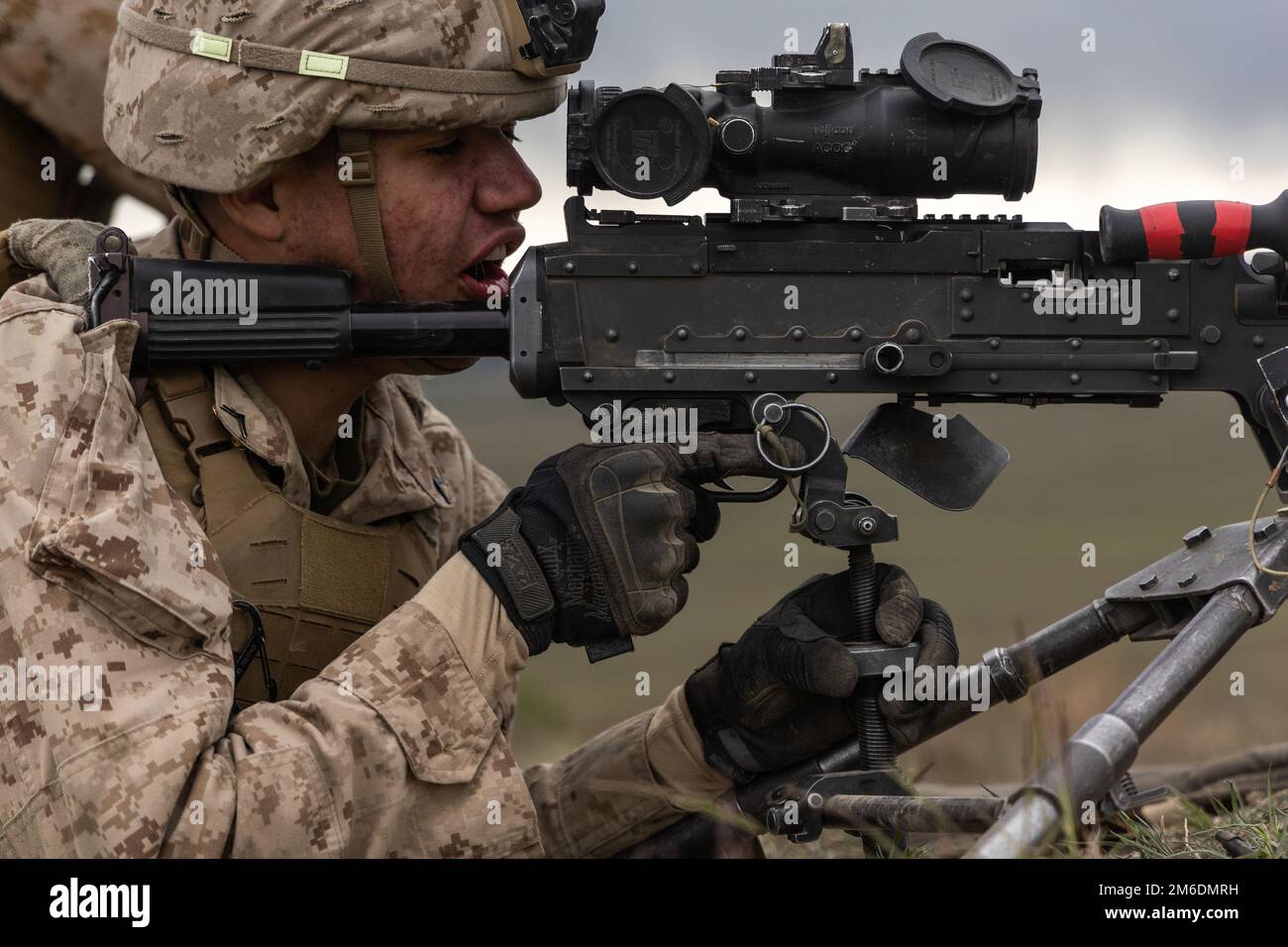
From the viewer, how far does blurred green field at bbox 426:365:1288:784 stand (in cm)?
578

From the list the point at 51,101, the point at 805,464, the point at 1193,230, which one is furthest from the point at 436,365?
the point at 51,101

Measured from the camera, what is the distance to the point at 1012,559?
7578 mm

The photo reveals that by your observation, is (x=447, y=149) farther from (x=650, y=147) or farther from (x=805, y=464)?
(x=805, y=464)

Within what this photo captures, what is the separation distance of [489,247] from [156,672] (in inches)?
51.8

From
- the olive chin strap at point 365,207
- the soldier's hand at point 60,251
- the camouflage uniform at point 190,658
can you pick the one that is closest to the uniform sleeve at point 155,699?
the camouflage uniform at point 190,658

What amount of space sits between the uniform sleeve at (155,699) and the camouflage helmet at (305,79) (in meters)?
0.51

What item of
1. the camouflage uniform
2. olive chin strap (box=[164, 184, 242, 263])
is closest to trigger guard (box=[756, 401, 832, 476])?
the camouflage uniform

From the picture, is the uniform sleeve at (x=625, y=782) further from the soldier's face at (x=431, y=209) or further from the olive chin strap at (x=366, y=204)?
the olive chin strap at (x=366, y=204)

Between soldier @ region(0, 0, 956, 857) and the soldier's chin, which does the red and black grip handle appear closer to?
soldier @ region(0, 0, 956, 857)

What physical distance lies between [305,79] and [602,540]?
4.05ft

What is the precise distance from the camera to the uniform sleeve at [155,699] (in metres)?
2.91

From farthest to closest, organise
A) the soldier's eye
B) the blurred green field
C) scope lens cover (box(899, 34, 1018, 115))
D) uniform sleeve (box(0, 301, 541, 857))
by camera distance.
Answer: the blurred green field < the soldier's eye < scope lens cover (box(899, 34, 1018, 115)) < uniform sleeve (box(0, 301, 541, 857))

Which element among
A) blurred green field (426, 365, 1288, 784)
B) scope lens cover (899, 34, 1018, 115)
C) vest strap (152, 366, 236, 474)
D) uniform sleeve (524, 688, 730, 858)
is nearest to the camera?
scope lens cover (899, 34, 1018, 115)

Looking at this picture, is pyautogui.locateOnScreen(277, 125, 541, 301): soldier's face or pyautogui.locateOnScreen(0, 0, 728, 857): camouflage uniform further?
pyautogui.locateOnScreen(277, 125, 541, 301): soldier's face
